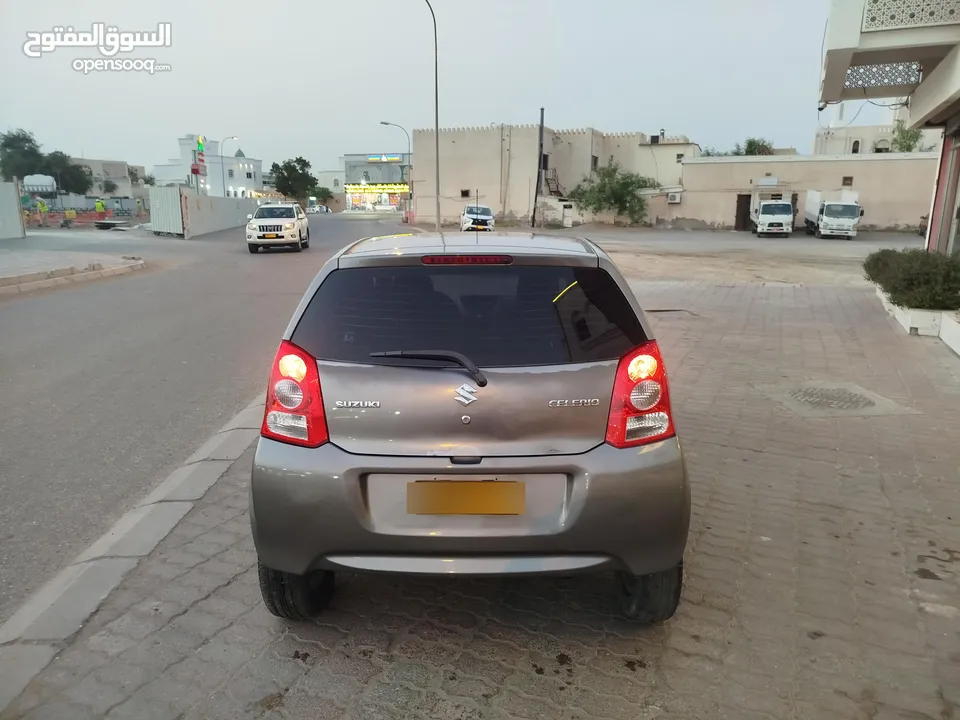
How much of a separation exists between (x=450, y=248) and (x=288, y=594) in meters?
1.60

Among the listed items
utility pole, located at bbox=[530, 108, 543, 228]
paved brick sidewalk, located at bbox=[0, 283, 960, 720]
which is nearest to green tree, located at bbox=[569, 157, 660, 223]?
utility pole, located at bbox=[530, 108, 543, 228]

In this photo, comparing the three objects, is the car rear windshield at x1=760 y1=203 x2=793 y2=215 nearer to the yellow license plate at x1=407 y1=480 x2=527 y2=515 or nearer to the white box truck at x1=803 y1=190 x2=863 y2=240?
the white box truck at x1=803 y1=190 x2=863 y2=240

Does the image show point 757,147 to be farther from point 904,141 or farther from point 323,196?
point 323,196

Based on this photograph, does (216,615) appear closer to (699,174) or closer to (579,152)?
(699,174)

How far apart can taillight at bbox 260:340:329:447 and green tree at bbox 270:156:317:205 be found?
A: 74.9m

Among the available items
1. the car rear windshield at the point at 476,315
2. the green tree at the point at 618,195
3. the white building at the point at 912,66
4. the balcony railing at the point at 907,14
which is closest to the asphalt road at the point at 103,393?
the car rear windshield at the point at 476,315

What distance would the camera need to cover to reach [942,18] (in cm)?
974

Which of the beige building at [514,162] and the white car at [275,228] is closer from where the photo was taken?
the white car at [275,228]

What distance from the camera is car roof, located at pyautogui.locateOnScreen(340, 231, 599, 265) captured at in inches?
112

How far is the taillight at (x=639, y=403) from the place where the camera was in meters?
2.57

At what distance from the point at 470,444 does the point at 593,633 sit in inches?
42.3

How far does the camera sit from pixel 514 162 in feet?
167

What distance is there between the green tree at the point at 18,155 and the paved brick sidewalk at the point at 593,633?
72018mm

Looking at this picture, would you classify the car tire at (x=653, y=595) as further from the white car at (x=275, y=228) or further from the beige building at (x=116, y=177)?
the beige building at (x=116, y=177)
